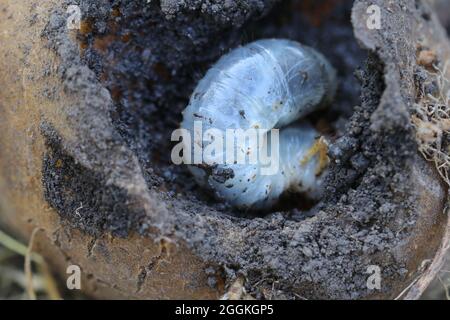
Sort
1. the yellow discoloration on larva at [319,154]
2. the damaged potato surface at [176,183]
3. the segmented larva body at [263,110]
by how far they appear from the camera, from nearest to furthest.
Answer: the damaged potato surface at [176,183] → the segmented larva body at [263,110] → the yellow discoloration on larva at [319,154]

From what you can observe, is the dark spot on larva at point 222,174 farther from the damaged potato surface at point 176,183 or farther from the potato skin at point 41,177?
the potato skin at point 41,177

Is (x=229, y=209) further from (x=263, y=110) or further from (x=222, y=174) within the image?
(x=263, y=110)

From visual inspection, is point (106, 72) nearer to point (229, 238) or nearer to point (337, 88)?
point (229, 238)

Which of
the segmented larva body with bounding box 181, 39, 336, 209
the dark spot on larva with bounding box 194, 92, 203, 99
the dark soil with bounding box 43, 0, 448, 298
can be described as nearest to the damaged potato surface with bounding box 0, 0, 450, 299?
the dark soil with bounding box 43, 0, 448, 298

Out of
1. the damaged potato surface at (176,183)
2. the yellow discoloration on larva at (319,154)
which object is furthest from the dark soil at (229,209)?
the yellow discoloration on larva at (319,154)

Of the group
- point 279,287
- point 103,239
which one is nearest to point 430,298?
point 279,287

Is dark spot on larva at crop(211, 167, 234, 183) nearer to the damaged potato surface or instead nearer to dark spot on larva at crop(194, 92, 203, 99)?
the damaged potato surface
